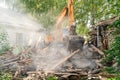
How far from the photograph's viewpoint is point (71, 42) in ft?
59.4

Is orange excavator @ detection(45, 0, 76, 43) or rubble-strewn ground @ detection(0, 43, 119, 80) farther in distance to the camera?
orange excavator @ detection(45, 0, 76, 43)

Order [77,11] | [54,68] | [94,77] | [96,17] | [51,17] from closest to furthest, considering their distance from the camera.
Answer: [94,77] < [54,68] < [51,17] < [96,17] < [77,11]

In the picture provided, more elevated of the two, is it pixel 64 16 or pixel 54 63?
pixel 64 16

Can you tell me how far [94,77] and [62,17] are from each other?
25.2 feet

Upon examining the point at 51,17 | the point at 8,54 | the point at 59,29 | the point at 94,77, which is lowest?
the point at 94,77

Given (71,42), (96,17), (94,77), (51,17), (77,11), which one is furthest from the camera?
(77,11)

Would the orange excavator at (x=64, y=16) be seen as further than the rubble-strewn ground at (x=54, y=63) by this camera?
Yes

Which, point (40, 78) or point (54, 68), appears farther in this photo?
point (54, 68)

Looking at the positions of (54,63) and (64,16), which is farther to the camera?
(64,16)

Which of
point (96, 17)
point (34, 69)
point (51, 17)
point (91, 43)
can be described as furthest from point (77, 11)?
point (34, 69)

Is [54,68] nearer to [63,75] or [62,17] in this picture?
[63,75]

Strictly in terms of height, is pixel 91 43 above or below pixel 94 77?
above

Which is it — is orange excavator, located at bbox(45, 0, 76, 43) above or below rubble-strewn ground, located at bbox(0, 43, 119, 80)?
above

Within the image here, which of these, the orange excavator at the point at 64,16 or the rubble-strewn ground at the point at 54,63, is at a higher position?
the orange excavator at the point at 64,16
